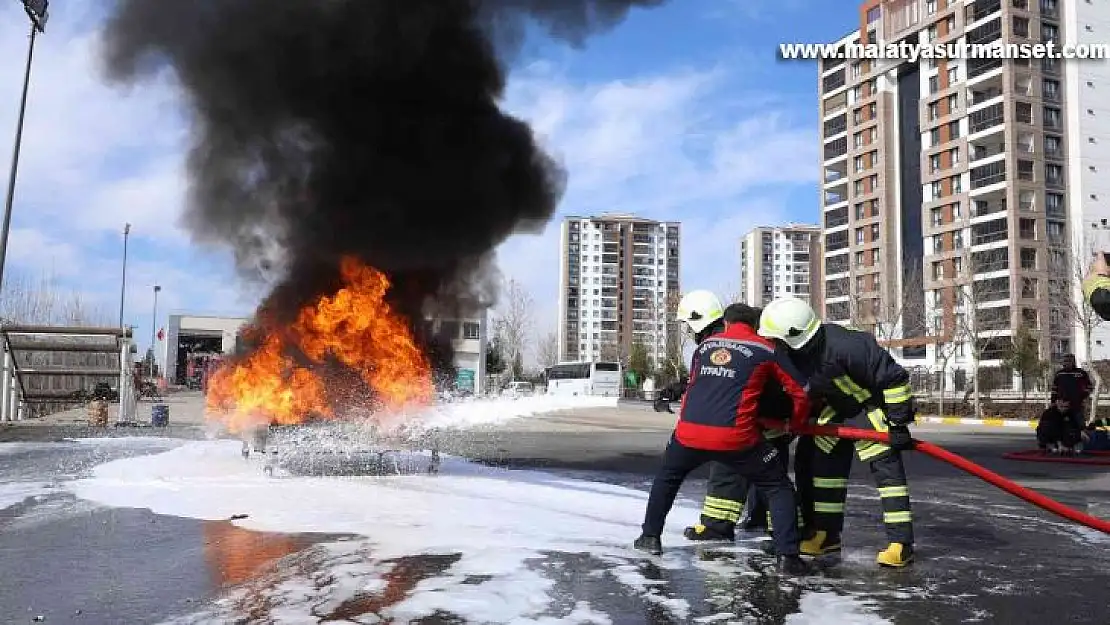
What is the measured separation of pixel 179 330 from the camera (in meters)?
58.0

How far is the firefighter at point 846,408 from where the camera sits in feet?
16.3

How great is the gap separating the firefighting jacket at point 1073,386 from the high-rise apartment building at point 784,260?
408 ft

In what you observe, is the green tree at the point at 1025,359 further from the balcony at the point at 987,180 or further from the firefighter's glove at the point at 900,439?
the firefighter's glove at the point at 900,439

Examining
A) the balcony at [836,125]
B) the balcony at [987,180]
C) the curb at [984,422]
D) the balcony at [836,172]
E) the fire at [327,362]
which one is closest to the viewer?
the fire at [327,362]

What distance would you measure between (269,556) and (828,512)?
3558 mm

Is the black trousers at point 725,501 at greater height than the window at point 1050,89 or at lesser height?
lesser

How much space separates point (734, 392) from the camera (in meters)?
4.89

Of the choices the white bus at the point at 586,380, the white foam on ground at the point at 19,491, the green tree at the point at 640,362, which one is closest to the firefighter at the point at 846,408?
the white foam on ground at the point at 19,491

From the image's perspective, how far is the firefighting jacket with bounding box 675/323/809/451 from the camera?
4.86 m

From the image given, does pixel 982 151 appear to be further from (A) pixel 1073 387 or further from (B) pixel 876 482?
(B) pixel 876 482

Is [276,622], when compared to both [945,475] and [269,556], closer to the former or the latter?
[269,556]

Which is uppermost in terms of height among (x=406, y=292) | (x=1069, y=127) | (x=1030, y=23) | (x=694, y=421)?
(x=1030, y=23)

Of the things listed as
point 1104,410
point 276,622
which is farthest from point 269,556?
point 1104,410

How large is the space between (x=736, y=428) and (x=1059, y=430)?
11.5 meters
